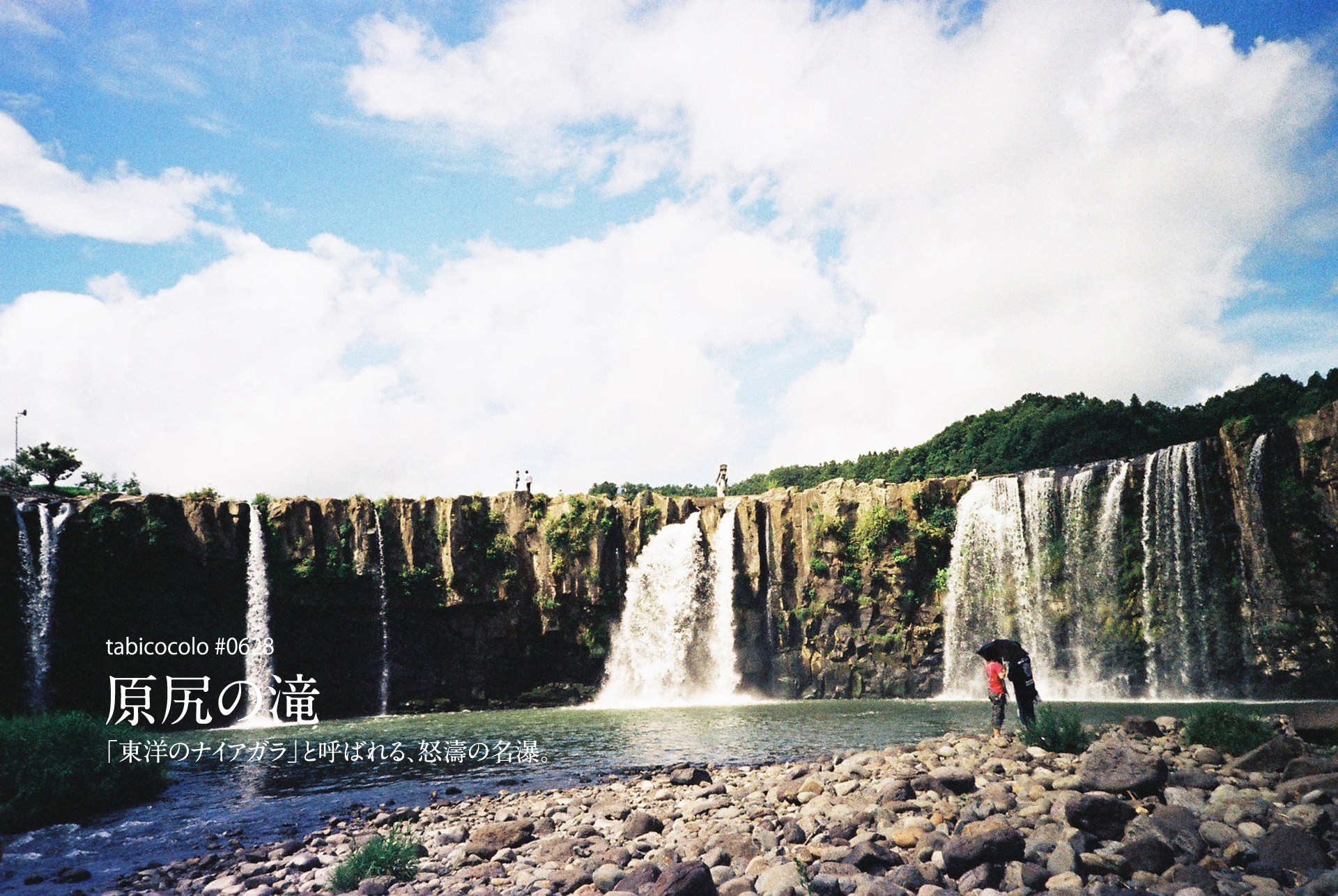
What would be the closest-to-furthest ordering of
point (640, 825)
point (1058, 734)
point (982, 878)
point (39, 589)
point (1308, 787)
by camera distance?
point (982, 878), point (1308, 787), point (640, 825), point (1058, 734), point (39, 589)

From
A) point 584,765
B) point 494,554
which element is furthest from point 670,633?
point 584,765

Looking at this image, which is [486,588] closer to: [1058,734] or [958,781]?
[1058,734]

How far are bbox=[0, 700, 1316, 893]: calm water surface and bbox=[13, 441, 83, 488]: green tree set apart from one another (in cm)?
3261

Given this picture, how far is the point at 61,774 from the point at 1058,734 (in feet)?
53.2

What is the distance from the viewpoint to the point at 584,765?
16.4m

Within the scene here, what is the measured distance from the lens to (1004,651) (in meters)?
13.8

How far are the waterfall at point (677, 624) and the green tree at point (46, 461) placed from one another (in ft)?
123

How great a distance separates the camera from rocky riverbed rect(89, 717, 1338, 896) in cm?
709

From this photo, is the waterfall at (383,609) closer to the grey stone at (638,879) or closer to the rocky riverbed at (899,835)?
the rocky riverbed at (899,835)

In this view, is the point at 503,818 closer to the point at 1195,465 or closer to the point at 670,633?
the point at 670,633

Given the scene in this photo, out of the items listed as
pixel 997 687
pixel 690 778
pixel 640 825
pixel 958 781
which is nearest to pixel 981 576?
pixel 997 687

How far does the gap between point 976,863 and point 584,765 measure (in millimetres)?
10502

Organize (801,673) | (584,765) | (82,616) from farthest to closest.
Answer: (801,673) → (82,616) → (584,765)

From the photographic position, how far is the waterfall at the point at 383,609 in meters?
34.0
